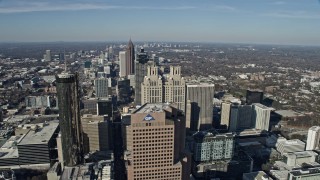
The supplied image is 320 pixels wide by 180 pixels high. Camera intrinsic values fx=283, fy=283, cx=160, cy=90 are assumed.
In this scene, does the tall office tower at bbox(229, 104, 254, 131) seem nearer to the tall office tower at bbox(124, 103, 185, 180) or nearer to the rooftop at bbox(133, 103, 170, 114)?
the tall office tower at bbox(124, 103, 185, 180)

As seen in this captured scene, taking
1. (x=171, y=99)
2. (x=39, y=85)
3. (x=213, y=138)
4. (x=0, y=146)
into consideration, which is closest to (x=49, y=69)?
(x=39, y=85)

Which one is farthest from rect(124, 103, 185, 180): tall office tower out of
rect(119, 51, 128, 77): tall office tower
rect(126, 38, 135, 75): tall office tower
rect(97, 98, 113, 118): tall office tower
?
rect(119, 51, 128, 77): tall office tower

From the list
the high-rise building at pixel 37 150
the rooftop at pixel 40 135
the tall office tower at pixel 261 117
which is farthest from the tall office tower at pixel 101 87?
the tall office tower at pixel 261 117

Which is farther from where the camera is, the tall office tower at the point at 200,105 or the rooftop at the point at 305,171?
the tall office tower at the point at 200,105

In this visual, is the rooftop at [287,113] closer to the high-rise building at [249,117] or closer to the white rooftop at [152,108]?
the high-rise building at [249,117]

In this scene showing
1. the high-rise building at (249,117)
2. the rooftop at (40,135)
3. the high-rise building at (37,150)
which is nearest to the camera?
the high-rise building at (37,150)

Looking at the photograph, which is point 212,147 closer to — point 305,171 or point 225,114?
point 305,171

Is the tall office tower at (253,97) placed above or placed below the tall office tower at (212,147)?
above
